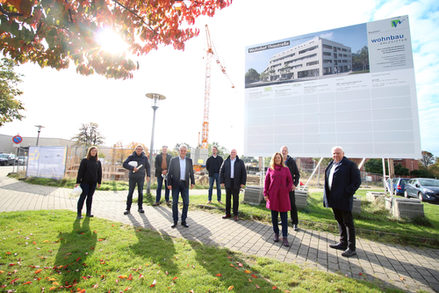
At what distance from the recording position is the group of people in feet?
12.0

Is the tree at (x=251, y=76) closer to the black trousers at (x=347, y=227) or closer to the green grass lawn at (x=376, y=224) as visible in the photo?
the green grass lawn at (x=376, y=224)

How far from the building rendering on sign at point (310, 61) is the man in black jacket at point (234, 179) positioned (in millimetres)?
4231

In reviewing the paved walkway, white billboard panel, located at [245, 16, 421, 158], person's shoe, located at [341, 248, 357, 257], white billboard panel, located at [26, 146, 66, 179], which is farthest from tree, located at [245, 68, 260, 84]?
white billboard panel, located at [26, 146, 66, 179]

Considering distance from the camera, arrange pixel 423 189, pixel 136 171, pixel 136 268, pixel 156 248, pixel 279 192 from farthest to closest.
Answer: pixel 423 189 → pixel 136 171 → pixel 279 192 → pixel 156 248 → pixel 136 268

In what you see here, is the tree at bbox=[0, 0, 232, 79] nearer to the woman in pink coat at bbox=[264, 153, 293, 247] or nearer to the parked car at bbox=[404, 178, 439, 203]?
the woman in pink coat at bbox=[264, 153, 293, 247]

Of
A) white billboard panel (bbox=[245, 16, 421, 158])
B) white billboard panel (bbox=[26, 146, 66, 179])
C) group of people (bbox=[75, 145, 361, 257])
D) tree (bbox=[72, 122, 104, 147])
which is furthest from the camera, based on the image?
tree (bbox=[72, 122, 104, 147])

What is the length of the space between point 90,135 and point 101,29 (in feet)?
156

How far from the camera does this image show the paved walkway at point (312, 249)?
286 cm

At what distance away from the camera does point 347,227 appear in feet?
12.4

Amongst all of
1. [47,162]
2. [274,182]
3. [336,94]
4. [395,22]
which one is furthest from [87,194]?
[395,22]

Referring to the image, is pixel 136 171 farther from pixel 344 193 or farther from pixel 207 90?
pixel 207 90

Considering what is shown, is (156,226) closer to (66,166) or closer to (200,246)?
(200,246)

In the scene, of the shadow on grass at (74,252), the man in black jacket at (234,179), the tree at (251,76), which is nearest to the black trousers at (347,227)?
the man in black jacket at (234,179)

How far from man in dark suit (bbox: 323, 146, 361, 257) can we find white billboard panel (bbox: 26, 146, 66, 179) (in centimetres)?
1359
